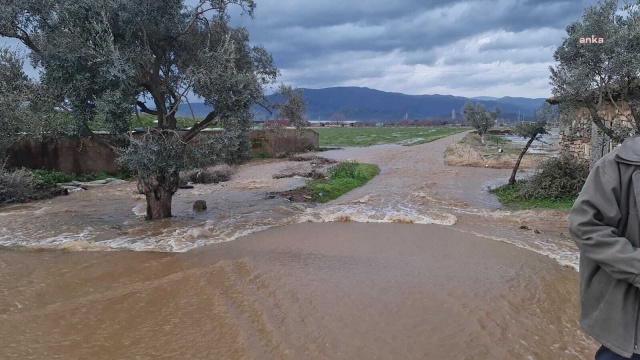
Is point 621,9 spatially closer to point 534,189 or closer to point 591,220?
point 534,189

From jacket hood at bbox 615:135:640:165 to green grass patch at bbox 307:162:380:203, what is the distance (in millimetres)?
13379

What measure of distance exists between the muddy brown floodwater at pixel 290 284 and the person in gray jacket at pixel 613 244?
2.66 meters

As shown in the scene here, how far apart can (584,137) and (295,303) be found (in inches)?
548

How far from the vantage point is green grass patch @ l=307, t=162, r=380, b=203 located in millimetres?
16766

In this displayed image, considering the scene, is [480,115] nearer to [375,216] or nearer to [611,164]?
[375,216]

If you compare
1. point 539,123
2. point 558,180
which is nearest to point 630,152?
point 558,180

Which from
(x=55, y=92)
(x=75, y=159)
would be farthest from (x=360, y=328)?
(x=75, y=159)

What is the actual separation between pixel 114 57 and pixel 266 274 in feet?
19.9

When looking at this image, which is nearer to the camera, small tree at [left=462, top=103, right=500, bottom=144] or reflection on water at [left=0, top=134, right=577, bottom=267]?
reflection on water at [left=0, top=134, right=577, bottom=267]

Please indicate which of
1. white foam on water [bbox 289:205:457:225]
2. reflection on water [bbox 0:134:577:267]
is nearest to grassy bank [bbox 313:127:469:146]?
reflection on water [bbox 0:134:577:267]

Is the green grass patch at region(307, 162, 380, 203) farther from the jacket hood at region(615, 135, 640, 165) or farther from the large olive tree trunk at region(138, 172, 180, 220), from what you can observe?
the jacket hood at region(615, 135, 640, 165)

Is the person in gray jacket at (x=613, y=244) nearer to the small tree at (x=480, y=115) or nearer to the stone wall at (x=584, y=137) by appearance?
the stone wall at (x=584, y=137)

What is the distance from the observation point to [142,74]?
11.8 m

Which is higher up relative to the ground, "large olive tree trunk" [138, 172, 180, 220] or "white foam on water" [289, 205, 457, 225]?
"large olive tree trunk" [138, 172, 180, 220]
